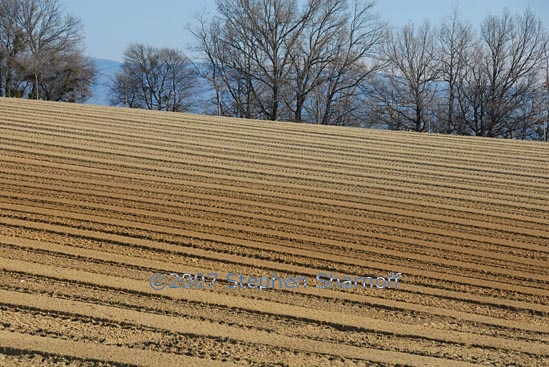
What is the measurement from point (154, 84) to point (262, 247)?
2830cm

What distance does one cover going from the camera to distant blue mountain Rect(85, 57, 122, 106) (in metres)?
28.1

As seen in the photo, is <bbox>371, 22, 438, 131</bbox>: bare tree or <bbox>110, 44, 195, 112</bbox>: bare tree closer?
<bbox>371, 22, 438, 131</bbox>: bare tree

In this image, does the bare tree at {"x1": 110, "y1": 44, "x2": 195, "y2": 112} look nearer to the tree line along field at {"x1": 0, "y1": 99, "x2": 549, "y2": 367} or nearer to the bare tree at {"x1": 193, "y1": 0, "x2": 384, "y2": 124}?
the bare tree at {"x1": 193, "y1": 0, "x2": 384, "y2": 124}

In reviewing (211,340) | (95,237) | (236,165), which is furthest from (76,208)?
(211,340)

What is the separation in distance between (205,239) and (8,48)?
26059mm

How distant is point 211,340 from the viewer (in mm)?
2912

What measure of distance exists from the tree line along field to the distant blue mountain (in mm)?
21527

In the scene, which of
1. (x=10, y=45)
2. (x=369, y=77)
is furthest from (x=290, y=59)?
(x=10, y=45)

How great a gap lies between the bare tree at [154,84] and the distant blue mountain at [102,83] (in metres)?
0.39

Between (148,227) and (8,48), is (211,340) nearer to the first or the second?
(148,227)

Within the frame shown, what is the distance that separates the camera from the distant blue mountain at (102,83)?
92.1ft

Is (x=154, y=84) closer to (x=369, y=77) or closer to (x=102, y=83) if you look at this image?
(x=102, y=83)

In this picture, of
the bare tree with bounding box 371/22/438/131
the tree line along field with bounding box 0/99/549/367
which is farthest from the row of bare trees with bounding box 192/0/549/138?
the tree line along field with bounding box 0/99/549/367

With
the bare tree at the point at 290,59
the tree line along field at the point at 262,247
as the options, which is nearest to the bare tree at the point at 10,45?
the bare tree at the point at 290,59
